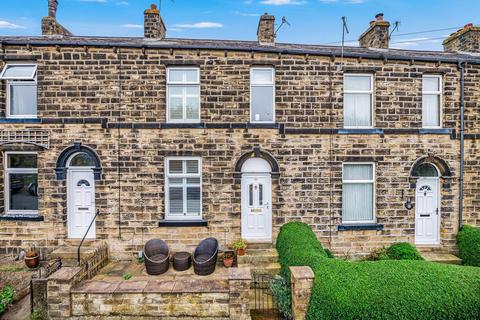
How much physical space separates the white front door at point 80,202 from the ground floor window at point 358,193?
333 inches

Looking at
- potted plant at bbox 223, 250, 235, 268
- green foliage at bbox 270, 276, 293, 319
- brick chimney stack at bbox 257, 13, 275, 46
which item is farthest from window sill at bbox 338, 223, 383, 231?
brick chimney stack at bbox 257, 13, 275, 46

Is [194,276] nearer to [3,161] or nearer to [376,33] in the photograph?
[3,161]

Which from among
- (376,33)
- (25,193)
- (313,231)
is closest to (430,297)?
(313,231)

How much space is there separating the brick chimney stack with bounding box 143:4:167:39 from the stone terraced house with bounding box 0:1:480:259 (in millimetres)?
45

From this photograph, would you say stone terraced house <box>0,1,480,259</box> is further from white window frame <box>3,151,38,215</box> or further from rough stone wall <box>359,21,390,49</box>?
rough stone wall <box>359,21,390,49</box>

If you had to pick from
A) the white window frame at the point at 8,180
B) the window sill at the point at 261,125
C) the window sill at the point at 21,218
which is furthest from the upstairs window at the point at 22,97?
the window sill at the point at 261,125

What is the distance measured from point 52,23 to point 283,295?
37.6 ft

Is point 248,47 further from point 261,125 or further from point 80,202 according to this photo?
point 80,202

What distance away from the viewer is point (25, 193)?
8852mm

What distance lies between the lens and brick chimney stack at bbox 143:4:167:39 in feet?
30.3

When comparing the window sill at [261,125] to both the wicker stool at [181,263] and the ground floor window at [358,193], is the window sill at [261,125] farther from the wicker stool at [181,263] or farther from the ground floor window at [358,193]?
the wicker stool at [181,263]

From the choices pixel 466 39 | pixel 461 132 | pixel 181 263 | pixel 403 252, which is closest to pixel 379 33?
pixel 466 39

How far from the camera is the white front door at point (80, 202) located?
344 inches

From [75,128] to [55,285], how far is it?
15.9 feet
